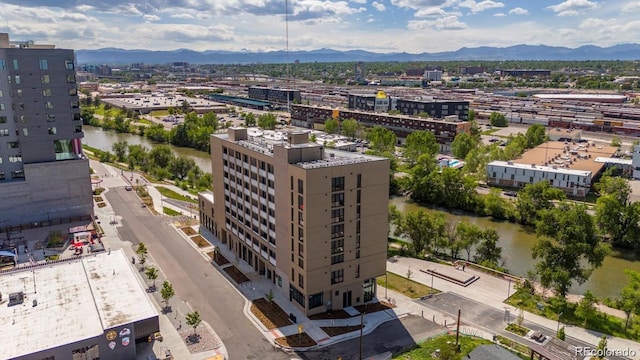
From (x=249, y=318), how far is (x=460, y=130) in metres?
85.6

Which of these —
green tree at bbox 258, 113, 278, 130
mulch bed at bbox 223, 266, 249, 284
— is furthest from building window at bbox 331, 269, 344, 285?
green tree at bbox 258, 113, 278, 130

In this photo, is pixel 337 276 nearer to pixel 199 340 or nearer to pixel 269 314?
pixel 269 314

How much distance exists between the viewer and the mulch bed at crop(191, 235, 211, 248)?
184 feet

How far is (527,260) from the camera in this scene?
56.2 meters

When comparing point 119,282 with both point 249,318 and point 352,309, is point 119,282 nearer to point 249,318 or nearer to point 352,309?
point 249,318

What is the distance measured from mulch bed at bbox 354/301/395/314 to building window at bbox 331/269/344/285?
3149 millimetres

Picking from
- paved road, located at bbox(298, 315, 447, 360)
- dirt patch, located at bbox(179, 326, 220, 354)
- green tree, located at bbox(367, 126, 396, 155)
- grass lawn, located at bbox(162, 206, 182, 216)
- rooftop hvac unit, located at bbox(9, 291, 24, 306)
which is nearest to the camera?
rooftop hvac unit, located at bbox(9, 291, 24, 306)

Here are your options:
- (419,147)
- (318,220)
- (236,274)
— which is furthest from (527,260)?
(419,147)

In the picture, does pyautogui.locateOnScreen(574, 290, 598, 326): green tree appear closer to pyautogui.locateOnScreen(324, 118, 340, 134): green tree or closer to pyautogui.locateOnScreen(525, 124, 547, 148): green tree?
pyautogui.locateOnScreen(525, 124, 547, 148): green tree

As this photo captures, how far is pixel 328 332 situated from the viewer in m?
37.5

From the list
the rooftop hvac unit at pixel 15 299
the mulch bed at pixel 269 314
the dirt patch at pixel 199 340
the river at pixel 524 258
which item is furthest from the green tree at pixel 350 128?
the rooftop hvac unit at pixel 15 299

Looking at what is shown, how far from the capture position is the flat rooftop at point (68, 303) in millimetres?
29569

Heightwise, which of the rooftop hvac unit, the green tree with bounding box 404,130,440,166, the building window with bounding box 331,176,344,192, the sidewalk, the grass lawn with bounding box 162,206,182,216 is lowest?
the sidewalk

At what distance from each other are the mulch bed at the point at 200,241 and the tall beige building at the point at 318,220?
1121cm
